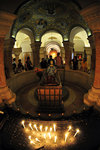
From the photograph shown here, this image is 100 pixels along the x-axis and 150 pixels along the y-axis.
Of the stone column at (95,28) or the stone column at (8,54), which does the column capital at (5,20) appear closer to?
the stone column at (95,28)

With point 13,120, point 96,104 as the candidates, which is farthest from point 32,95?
point 96,104

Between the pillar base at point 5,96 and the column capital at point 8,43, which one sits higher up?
the column capital at point 8,43

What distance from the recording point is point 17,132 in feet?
7.80

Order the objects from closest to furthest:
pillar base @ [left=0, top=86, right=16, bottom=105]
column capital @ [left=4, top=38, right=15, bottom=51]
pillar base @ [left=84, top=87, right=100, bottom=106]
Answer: pillar base @ [left=84, top=87, right=100, bottom=106]
pillar base @ [left=0, top=86, right=16, bottom=105]
column capital @ [left=4, top=38, right=15, bottom=51]

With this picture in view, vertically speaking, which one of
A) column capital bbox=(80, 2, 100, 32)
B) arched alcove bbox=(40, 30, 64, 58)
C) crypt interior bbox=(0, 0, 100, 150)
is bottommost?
crypt interior bbox=(0, 0, 100, 150)

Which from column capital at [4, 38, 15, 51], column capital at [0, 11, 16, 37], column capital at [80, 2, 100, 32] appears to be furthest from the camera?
column capital at [4, 38, 15, 51]

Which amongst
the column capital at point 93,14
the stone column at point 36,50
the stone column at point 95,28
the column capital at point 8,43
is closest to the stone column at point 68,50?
the stone column at point 36,50

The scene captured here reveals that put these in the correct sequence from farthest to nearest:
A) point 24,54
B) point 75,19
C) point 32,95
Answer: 1. point 24,54
2. point 75,19
3. point 32,95

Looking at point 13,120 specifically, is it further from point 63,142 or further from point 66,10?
point 66,10

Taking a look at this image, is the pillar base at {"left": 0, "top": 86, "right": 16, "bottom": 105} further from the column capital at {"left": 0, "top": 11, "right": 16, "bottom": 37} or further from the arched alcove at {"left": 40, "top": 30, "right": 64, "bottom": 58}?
the arched alcove at {"left": 40, "top": 30, "right": 64, "bottom": 58}

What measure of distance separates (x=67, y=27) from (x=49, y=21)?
4.98ft

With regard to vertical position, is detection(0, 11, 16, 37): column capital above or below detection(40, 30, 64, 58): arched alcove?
below

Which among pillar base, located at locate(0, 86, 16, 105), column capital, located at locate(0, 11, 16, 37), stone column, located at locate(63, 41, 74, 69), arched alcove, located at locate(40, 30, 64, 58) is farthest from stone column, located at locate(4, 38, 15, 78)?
arched alcove, located at locate(40, 30, 64, 58)

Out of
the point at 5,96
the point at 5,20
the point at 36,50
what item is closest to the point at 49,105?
the point at 5,96
